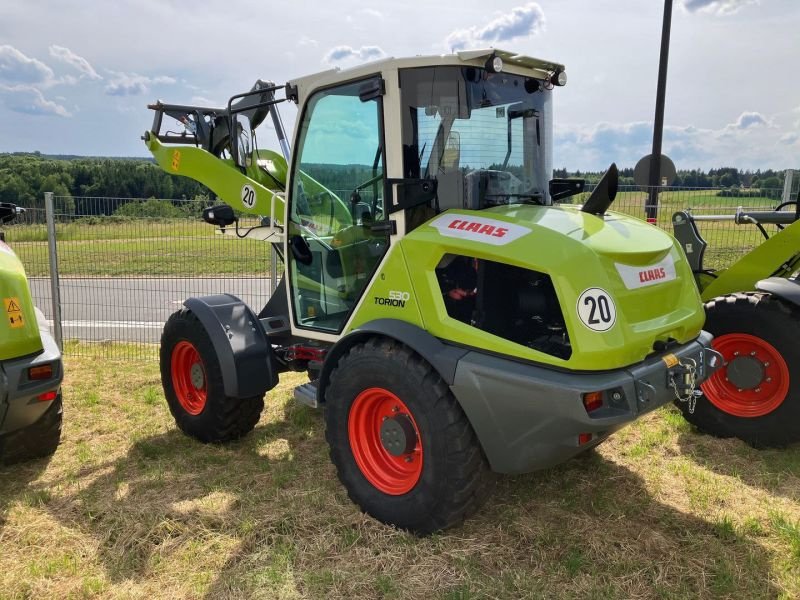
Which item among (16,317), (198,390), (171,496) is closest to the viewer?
(16,317)

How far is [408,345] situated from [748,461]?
273 centimetres

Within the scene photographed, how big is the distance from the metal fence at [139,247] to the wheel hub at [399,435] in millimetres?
2191

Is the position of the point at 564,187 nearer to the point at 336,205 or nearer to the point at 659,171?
the point at 336,205

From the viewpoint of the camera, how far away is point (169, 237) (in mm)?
7680

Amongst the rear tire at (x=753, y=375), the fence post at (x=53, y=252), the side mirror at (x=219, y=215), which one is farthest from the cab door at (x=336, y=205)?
the fence post at (x=53, y=252)

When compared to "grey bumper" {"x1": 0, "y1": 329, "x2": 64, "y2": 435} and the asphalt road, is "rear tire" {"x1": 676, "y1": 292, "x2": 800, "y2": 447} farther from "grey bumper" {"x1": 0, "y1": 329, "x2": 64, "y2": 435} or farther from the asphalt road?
the asphalt road

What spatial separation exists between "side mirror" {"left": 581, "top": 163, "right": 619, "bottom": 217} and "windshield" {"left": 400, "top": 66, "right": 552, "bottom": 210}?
14.5 inches

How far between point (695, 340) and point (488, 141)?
5.26 feet


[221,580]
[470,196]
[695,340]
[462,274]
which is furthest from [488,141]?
[221,580]

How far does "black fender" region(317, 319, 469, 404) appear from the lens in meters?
3.13

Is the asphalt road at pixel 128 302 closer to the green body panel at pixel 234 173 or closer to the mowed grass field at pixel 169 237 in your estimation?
the mowed grass field at pixel 169 237

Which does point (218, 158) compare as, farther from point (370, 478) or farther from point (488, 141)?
point (370, 478)

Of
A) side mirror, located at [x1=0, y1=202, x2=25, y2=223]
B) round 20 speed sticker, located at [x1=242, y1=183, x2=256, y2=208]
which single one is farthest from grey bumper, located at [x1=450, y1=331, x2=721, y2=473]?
side mirror, located at [x1=0, y1=202, x2=25, y2=223]

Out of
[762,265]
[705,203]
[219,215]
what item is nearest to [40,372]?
[219,215]
